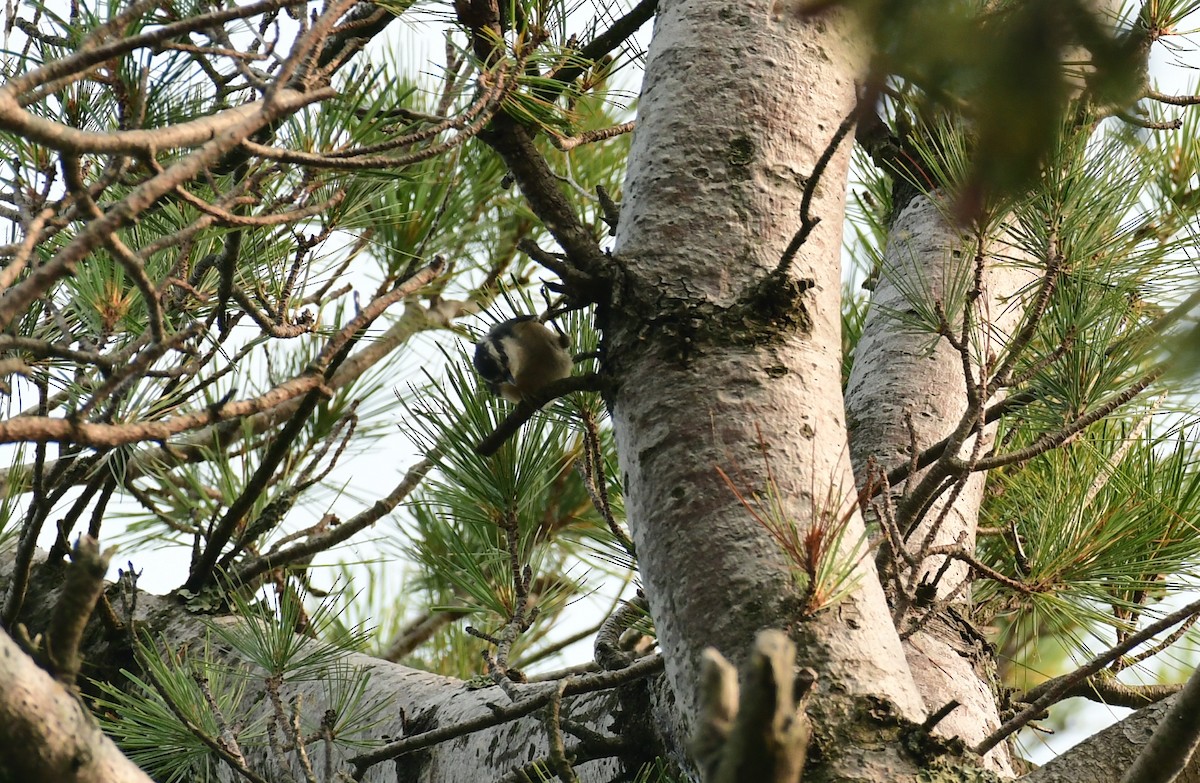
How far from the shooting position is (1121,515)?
136 cm

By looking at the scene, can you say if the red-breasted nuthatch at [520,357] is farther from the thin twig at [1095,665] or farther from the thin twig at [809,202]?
the thin twig at [1095,665]

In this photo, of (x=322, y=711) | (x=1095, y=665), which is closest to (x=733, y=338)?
(x=1095, y=665)

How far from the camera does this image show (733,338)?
3.29ft

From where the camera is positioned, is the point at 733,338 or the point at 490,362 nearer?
the point at 733,338

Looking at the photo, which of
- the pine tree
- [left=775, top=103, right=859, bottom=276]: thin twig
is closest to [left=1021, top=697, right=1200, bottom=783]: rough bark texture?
the pine tree

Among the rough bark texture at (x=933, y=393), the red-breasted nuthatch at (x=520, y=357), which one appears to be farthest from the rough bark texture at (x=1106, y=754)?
the red-breasted nuthatch at (x=520, y=357)

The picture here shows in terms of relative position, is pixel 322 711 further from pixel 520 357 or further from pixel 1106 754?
pixel 1106 754

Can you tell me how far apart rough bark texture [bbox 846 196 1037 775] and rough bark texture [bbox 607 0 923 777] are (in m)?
0.20

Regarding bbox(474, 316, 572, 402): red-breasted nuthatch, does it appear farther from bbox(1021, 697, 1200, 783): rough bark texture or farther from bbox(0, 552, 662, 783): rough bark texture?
bbox(1021, 697, 1200, 783): rough bark texture

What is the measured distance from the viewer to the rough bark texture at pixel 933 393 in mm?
1221

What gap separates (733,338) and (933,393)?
64 centimetres

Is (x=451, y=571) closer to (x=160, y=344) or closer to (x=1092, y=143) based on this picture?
(x=160, y=344)

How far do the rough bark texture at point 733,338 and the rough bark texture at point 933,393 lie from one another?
20 centimetres

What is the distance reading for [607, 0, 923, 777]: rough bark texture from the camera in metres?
0.87
